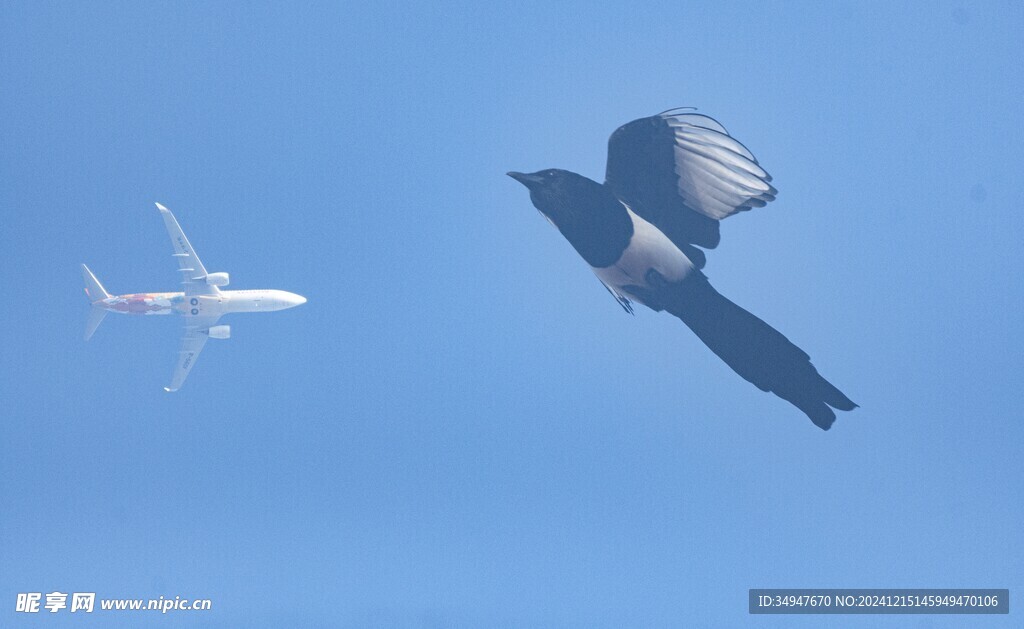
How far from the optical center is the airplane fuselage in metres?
5.79

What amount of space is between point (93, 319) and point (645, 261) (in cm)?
305

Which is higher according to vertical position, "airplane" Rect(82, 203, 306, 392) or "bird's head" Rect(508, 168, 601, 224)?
"bird's head" Rect(508, 168, 601, 224)

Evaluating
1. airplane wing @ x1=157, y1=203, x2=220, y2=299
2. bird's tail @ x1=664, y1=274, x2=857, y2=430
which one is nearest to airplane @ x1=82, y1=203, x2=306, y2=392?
airplane wing @ x1=157, y1=203, x2=220, y2=299

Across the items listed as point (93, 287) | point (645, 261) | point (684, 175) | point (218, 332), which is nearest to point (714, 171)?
point (684, 175)

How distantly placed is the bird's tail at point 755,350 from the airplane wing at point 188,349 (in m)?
2.55

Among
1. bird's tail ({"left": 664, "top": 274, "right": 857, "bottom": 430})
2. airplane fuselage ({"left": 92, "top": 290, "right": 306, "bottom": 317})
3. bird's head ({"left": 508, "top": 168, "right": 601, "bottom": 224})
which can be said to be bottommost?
bird's tail ({"left": 664, "top": 274, "right": 857, "bottom": 430})

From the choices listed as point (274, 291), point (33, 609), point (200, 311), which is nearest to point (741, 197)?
point (274, 291)

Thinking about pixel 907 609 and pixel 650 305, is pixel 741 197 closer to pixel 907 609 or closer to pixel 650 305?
pixel 650 305

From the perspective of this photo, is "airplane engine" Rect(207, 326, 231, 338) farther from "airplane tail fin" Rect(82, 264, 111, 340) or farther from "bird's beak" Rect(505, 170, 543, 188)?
"bird's beak" Rect(505, 170, 543, 188)

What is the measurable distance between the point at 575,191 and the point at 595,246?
300 mm

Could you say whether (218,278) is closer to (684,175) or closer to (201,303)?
(201,303)

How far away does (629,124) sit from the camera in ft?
17.2

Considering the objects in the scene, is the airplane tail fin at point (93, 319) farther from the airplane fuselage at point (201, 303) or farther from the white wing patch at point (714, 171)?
the white wing patch at point (714, 171)

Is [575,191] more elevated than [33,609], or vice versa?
[575,191]
